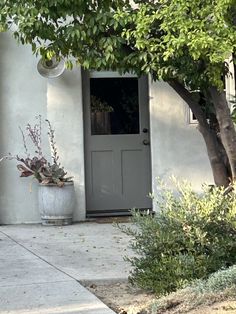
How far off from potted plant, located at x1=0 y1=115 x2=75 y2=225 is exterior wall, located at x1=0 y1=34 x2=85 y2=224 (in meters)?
0.22

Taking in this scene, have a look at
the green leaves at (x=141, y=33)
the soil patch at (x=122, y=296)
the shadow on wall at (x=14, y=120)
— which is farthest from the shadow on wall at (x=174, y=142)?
the soil patch at (x=122, y=296)

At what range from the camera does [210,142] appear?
5996 millimetres

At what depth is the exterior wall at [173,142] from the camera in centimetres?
946

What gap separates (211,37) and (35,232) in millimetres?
4662

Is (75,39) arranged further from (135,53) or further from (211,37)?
(211,37)

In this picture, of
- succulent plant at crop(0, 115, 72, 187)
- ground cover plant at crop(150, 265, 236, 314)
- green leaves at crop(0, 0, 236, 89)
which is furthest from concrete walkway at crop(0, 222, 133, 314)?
green leaves at crop(0, 0, 236, 89)

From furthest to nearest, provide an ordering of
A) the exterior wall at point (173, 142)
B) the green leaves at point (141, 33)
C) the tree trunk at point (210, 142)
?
the exterior wall at point (173, 142) → the tree trunk at point (210, 142) → the green leaves at point (141, 33)

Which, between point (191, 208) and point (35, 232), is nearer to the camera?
point (191, 208)

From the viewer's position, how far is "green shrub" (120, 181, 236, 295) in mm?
5004

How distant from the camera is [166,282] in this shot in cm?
508

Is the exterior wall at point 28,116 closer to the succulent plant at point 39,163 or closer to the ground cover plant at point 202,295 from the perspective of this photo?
the succulent plant at point 39,163

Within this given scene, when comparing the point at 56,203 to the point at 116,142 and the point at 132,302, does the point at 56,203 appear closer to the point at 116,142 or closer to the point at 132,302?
the point at 116,142

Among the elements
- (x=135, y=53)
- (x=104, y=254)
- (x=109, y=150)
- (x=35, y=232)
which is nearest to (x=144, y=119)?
(x=109, y=150)

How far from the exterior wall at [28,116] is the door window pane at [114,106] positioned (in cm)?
48
